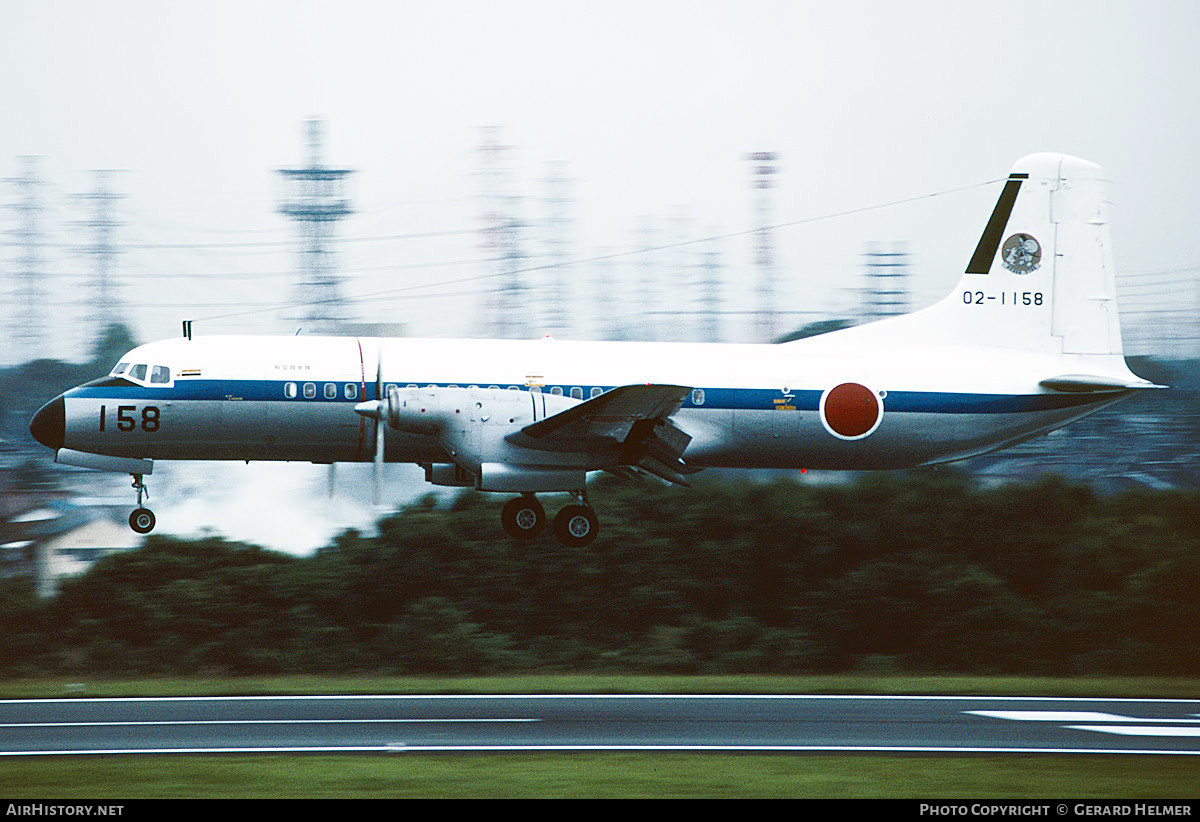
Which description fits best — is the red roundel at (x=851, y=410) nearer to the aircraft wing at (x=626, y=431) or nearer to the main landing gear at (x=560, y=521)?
the aircraft wing at (x=626, y=431)

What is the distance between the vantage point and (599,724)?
17719 millimetres

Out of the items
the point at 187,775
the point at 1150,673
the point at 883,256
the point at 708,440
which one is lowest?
the point at 1150,673

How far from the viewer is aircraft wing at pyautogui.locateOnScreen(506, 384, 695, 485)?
20422mm

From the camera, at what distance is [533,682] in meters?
25.0

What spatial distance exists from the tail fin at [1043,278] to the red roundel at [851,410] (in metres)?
2.60

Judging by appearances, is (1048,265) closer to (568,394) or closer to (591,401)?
(568,394)

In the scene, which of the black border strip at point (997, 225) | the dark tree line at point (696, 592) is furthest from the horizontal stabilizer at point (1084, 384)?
the dark tree line at point (696, 592)

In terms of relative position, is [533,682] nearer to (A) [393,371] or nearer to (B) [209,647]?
(A) [393,371]

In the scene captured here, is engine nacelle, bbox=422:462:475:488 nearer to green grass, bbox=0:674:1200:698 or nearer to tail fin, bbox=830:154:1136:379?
green grass, bbox=0:674:1200:698

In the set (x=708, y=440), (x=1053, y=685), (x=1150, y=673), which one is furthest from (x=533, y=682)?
(x=1150, y=673)

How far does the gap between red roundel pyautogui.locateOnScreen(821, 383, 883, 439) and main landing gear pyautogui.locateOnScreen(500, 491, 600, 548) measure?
4524 millimetres

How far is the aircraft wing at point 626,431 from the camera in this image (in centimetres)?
2042

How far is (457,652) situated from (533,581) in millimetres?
3136
